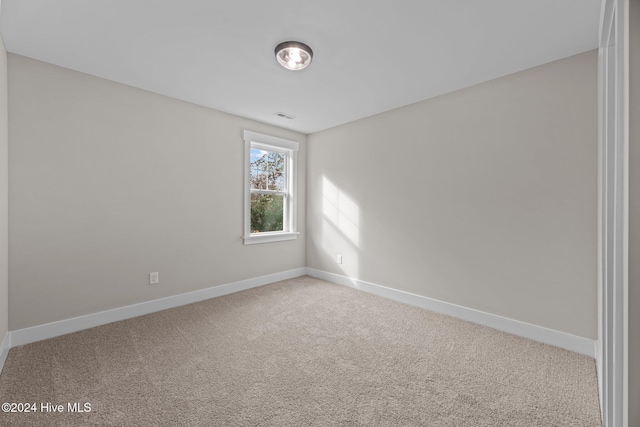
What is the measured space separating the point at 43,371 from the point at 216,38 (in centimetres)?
267

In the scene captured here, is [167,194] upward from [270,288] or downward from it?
upward

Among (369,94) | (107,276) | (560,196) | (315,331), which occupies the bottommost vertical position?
(315,331)

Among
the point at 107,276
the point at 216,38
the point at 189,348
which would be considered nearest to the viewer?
the point at 216,38

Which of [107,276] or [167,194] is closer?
[107,276]

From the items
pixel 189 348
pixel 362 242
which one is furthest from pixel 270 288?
pixel 189 348

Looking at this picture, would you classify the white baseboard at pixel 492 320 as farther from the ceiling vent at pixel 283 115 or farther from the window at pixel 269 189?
the ceiling vent at pixel 283 115

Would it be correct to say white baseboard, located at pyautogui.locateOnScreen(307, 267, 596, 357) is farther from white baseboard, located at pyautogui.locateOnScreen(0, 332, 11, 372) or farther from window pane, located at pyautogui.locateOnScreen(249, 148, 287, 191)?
white baseboard, located at pyautogui.locateOnScreen(0, 332, 11, 372)

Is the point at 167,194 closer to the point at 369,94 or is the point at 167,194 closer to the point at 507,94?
the point at 369,94

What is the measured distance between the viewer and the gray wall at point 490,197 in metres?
2.31

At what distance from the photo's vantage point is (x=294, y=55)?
7.48ft

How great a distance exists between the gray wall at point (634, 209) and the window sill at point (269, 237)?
3627 mm

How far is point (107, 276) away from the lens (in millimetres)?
2828

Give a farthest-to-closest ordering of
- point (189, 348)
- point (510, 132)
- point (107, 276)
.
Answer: point (107, 276) → point (510, 132) → point (189, 348)

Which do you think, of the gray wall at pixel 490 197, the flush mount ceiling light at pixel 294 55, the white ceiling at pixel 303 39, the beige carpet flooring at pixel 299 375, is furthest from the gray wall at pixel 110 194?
the gray wall at pixel 490 197
